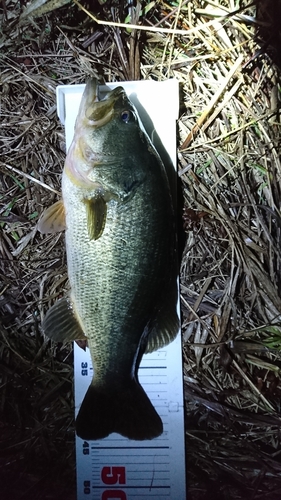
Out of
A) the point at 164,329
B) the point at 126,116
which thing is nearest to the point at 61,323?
the point at 164,329

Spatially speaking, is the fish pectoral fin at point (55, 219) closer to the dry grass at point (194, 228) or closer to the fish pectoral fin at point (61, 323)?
the dry grass at point (194, 228)

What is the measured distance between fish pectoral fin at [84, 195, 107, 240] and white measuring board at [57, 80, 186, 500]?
508 mm

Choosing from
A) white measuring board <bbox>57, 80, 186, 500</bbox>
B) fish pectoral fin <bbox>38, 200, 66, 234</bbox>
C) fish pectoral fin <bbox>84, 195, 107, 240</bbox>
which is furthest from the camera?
white measuring board <bbox>57, 80, 186, 500</bbox>

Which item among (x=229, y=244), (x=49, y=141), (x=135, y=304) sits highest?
(x=49, y=141)

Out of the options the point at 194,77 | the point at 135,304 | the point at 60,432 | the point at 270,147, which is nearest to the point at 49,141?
the point at 194,77

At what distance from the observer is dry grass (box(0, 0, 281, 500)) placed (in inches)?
75.3

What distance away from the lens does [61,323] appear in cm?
186

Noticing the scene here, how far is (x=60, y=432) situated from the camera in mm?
2033

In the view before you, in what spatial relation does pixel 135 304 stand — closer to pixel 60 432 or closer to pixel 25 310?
pixel 25 310

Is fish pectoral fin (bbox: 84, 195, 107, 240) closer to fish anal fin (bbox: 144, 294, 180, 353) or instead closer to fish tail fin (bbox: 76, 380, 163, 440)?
fish anal fin (bbox: 144, 294, 180, 353)

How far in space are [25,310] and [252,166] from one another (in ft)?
4.28

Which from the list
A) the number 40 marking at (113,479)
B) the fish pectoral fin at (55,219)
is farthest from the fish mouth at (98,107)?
the number 40 marking at (113,479)

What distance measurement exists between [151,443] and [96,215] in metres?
1.12

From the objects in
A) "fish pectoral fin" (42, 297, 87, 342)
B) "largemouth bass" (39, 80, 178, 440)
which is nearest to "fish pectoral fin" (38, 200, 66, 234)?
"largemouth bass" (39, 80, 178, 440)
